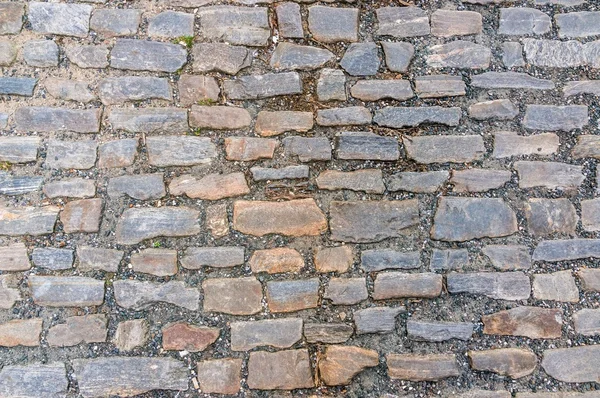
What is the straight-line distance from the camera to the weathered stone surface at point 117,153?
2346 mm

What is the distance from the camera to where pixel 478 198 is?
2.40 m

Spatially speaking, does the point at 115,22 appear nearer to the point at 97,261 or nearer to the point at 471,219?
the point at 97,261

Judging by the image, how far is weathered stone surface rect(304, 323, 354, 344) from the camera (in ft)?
7.36

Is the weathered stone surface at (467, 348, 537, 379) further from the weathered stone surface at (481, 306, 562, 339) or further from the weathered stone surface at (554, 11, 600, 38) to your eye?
the weathered stone surface at (554, 11, 600, 38)

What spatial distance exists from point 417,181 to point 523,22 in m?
0.98

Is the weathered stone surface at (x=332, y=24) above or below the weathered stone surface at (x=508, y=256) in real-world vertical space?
above

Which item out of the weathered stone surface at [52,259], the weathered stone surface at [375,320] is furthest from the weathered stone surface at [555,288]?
the weathered stone surface at [52,259]

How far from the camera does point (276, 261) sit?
228cm

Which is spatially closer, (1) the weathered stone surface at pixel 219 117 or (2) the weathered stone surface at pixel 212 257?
(2) the weathered stone surface at pixel 212 257

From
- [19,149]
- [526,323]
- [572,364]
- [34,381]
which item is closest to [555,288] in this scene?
[526,323]

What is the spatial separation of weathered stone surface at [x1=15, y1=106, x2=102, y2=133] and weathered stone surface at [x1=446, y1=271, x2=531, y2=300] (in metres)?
1.70

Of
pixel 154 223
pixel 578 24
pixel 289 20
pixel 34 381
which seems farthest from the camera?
pixel 578 24

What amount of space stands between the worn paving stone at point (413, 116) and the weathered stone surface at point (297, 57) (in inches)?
14.3

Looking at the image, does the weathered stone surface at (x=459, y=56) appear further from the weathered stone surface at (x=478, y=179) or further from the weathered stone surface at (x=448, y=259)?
the weathered stone surface at (x=448, y=259)
